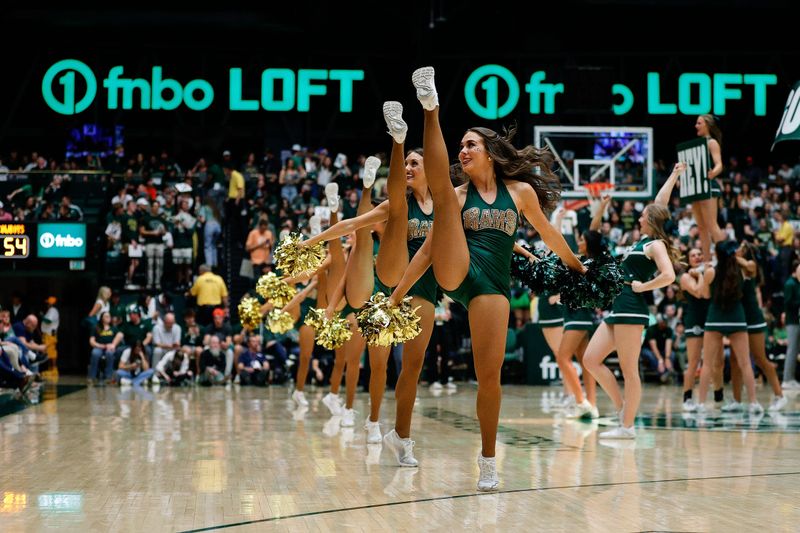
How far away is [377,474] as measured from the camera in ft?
20.9

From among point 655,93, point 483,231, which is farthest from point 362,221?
point 655,93

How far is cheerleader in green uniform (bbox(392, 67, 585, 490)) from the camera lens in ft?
18.5

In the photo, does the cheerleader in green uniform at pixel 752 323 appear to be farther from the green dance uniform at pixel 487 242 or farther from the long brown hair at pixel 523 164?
the green dance uniform at pixel 487 242

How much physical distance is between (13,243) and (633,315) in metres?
10.7

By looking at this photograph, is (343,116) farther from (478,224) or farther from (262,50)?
(478,224)

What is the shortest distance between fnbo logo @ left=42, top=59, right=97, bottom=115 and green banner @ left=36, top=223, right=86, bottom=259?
787 centimetres

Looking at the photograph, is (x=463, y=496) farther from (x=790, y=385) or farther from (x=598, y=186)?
(x=598, y=186)

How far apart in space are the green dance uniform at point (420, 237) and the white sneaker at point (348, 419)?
2640 mm

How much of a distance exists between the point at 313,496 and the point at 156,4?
22.5 metres

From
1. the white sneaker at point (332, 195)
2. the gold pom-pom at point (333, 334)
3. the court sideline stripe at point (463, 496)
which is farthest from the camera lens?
the white sneaker at point (332, 195)

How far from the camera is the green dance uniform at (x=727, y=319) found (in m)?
10.7

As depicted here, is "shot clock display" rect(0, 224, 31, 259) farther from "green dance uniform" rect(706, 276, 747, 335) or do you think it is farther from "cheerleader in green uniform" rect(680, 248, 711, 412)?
"green dance uniform" rect(706, 276, 747, 335)

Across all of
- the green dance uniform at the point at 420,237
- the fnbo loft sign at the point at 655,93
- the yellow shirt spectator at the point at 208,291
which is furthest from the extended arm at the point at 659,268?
the fnbo loft sign at the point at 655,93

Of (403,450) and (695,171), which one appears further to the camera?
(695,171)
